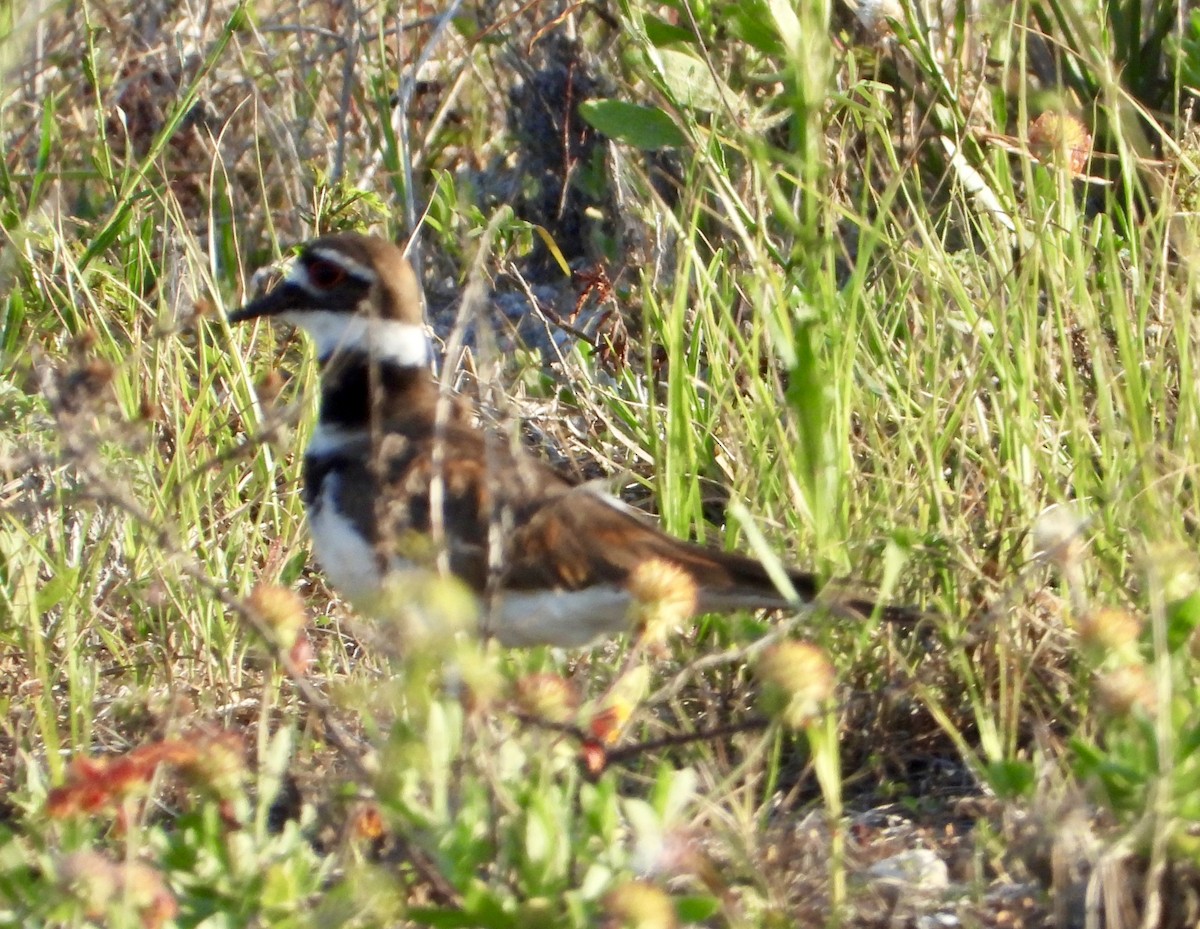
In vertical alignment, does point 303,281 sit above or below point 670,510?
above

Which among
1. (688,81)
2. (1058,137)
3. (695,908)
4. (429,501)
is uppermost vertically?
(688,81)

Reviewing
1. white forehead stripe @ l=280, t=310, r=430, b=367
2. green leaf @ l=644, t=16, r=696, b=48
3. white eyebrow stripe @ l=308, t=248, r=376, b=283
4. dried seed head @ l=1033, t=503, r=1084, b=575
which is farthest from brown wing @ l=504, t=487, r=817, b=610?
green leaf @ l=644, t=16, r=696, b=48

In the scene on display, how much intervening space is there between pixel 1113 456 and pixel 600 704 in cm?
112

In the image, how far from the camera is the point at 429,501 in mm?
3252

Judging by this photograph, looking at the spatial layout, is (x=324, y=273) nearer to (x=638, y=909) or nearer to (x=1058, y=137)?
(x=1058, y=137)

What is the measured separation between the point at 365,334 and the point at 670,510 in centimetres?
79

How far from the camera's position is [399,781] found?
205cm

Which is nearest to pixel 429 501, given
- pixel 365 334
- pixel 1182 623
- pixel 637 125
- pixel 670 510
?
pixel 670 510

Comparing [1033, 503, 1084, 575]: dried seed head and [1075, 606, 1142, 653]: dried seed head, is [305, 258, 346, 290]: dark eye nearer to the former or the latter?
[1033, 503, 1084, 575]: dried seed head

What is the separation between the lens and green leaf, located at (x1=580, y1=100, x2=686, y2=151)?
13.2 ft

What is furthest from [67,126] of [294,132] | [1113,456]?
[1113,456]

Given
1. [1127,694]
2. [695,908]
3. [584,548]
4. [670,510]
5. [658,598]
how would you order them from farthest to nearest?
[670,510] < [584,548] < [658,598] < [1127,694] < [695,908]

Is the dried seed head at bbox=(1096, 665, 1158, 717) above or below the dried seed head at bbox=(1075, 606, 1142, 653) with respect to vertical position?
below

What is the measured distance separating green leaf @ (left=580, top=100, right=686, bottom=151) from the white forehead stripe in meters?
0.68
